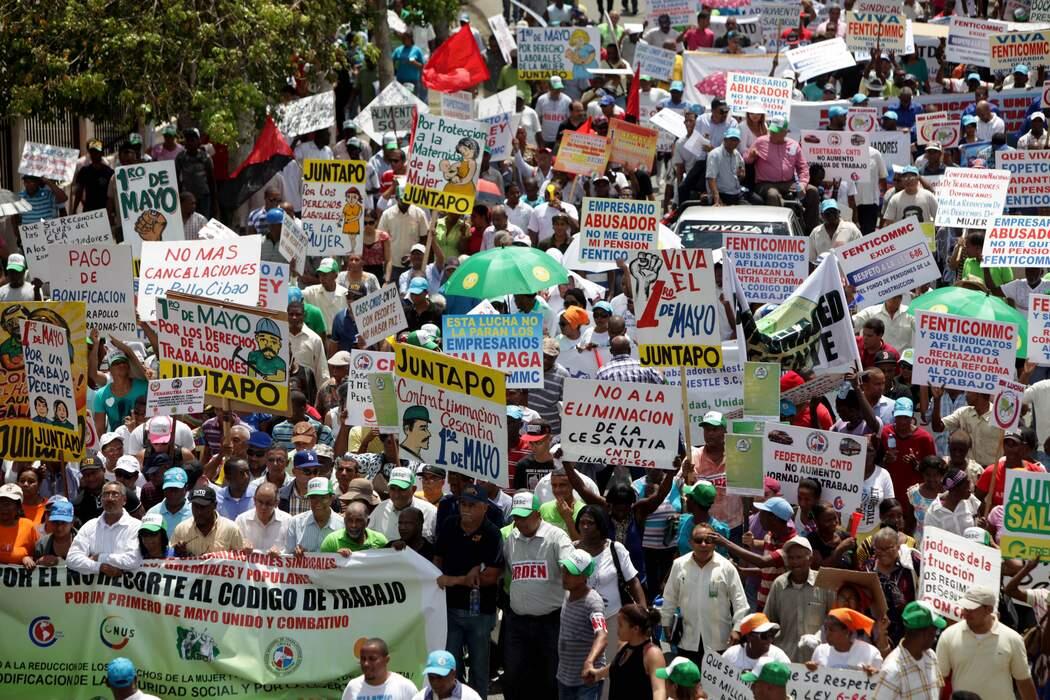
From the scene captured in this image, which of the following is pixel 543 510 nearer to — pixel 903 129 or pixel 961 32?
pixel 903 129

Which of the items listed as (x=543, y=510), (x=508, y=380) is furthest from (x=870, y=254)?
(x=543, y=510)

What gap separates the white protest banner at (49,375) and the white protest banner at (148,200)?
4711 millimetres

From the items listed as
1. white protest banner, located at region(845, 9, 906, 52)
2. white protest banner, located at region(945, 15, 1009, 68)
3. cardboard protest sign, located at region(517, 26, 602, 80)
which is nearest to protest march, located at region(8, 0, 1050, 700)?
cardboard protest sign, located at region(517, 26, 602, 80)

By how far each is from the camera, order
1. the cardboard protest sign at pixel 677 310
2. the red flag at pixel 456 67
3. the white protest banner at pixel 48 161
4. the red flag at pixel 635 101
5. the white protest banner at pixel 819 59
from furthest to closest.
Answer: the white protest banner at pixel 819 59 → the red flag at pixel 456 67 → the red flag at pixel 635 101 → the white protest banner at pixel 48 161 → the cardboard protest sign at pixel 677 310

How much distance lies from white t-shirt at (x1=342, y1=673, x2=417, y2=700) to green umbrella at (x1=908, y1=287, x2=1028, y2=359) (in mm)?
6146

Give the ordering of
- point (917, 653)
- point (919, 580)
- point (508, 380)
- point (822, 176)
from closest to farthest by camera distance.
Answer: point (917, 653) < point (919, 580) < point (508, 380) < point (822, 176)

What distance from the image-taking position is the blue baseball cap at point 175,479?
47.4 feet

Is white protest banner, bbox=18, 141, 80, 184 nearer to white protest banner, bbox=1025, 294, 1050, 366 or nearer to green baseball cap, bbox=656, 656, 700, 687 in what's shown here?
white protest banner, bbox=1025, 294, 1050, 366

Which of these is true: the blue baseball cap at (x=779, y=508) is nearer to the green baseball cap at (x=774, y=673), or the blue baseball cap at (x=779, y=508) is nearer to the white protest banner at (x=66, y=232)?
the green baseball cap at (x=774, y=673)

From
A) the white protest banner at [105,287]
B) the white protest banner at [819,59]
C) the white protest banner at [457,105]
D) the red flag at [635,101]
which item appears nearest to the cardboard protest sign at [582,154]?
the white protest banner at [457,105]

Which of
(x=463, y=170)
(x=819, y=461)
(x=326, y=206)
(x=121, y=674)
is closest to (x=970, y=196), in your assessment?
(x=463, y=170)

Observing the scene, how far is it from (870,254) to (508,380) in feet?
13.4

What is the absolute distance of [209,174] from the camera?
24.5 metres

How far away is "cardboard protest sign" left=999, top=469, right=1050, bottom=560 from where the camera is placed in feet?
44.4
